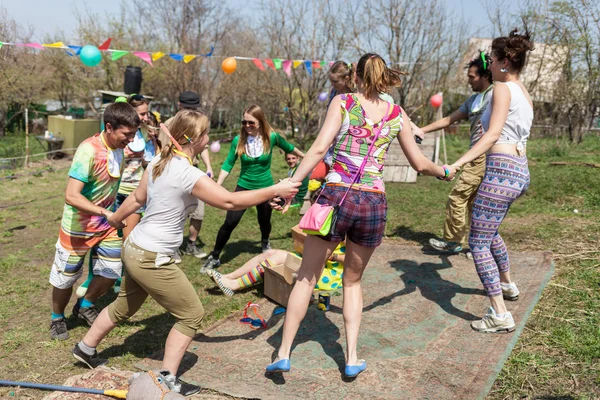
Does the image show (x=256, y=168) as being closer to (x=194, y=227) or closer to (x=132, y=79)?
(x=194, y=227)

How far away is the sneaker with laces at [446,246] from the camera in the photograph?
5.62 metres

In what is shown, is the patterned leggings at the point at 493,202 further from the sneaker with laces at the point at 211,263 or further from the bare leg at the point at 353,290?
the sneaker with laces at the point at 211,263

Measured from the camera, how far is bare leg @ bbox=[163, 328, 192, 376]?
2.94 meters

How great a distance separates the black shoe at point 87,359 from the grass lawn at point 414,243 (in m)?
0.08

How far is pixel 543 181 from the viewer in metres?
8.84

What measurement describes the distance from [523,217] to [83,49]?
7354 mm

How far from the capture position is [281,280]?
4.28 m

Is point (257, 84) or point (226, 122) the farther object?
point (226, 122)

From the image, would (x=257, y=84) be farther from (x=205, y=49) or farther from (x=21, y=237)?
(x=21, y=237)

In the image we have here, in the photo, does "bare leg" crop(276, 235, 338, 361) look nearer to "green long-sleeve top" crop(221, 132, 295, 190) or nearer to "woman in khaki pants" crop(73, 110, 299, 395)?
"woman in khaki pants" crop(73, 110, 299, 395)

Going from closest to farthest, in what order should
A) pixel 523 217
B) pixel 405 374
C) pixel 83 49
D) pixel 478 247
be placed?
1. pixel 405 374
2. pixel 478 247
3. pixel 523 217
4. pixel 83 49

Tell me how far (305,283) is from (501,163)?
5.56 feet

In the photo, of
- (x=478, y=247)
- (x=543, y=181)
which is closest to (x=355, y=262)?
(x=478, y=247)

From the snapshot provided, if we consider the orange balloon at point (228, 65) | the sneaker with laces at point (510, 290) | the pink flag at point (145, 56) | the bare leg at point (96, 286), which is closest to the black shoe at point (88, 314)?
the bare leg at point (96, 286)
